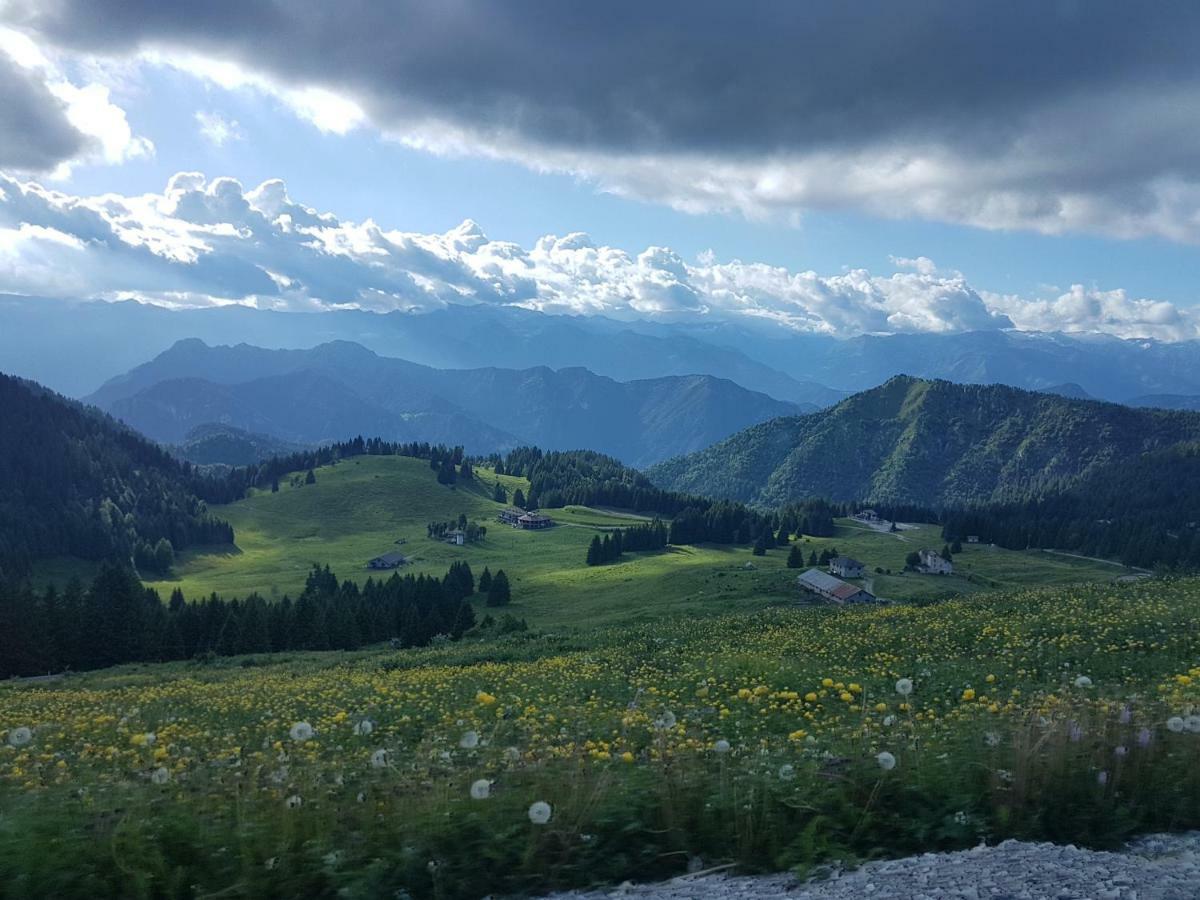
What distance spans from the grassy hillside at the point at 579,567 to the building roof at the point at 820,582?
197cm

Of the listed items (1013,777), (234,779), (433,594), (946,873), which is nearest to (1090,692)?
(1013,777)

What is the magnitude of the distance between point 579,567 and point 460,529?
5193cm

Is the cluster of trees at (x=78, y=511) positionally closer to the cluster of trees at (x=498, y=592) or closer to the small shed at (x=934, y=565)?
the cluster of trees at (x=498, y=592)

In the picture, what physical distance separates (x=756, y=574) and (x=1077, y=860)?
82.7m

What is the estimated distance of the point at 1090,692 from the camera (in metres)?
11.1

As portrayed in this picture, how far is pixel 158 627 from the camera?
60875mm

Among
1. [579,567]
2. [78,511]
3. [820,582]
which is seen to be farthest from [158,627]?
[78,511]

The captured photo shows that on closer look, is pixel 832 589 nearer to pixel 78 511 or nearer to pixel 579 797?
pixel 579 797

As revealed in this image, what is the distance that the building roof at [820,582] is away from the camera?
70625 mm

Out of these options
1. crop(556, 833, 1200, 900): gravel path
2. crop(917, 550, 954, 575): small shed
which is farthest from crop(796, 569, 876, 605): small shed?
crop(556, 833, 1200, 900): gravel path

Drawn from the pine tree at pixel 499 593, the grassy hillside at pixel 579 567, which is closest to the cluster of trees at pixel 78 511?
the grassy hillside at pixel 579 567

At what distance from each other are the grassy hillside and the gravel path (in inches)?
1927

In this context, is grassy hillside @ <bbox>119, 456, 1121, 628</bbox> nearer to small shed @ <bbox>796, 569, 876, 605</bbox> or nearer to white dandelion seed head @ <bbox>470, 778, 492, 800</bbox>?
small shed @ <bbox>796, 569, 876, 605</bbox>

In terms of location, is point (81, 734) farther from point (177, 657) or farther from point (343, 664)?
point (177, 657)
